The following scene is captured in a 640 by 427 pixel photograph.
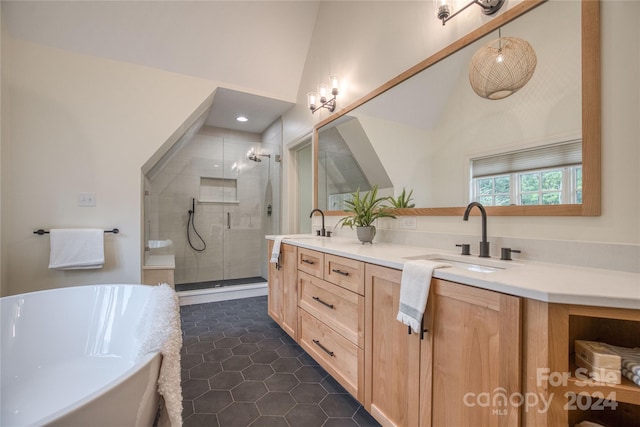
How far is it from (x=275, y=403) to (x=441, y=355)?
107 cm

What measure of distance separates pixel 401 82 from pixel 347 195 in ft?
3.41

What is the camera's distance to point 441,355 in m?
1.00

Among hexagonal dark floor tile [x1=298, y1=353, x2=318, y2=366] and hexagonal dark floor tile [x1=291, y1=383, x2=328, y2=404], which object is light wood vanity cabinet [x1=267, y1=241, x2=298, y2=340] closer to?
hexagonal dark floor tile [x1=298, y1=353, x2=318, y2=366]

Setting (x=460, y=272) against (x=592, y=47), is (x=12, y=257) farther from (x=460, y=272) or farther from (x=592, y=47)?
(x=592, y=47)

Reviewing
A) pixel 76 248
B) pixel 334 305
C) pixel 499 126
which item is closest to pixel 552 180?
pixel 499 126

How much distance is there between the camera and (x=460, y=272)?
96 centimetres

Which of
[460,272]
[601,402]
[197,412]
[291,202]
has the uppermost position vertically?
[291,202]

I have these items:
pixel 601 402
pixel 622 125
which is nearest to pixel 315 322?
pixel 601 402

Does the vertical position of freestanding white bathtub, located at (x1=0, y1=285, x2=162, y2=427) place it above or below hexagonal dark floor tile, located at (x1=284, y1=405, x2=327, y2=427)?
above

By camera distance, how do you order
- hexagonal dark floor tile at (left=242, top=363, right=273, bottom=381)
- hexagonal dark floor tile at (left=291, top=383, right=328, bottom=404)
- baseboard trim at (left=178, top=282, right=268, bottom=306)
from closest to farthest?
hexagonal dark floor tile at (left=291, top=383, right=328, bottom=404) < hexagonal dark floor tile at (left=242, top=363, right=273, bottom=381) < baseboard trim at (left=178, top=282, right=268, bottom=306)

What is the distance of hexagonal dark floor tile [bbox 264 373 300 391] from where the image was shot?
1692mm

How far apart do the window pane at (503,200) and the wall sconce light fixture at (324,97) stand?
1.76 metres

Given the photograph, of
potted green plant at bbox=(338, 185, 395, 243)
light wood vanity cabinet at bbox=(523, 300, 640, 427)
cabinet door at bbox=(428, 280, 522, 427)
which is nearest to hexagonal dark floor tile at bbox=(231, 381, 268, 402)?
cabinet door at bbox=(428, 280, 522, 427)

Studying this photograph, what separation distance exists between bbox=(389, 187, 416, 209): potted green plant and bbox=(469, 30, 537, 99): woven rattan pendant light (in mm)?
719
